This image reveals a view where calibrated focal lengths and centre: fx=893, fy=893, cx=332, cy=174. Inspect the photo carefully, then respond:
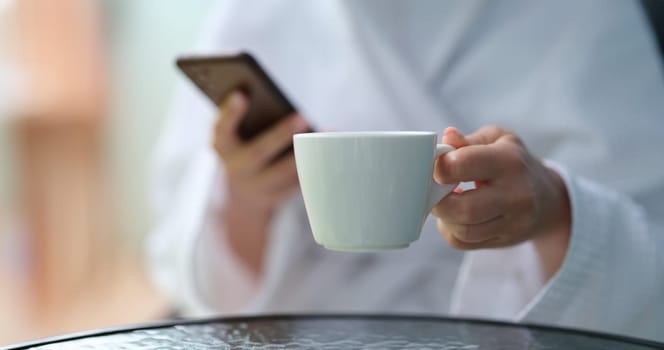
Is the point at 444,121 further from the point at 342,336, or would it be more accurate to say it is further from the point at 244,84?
the point at 342,336

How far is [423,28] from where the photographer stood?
2.93 feet

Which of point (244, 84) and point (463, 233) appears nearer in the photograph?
point (463, 233)

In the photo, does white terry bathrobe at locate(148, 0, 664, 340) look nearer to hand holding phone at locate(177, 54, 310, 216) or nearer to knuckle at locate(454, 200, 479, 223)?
hand holding phone at locate(177, 54, 310, 216)

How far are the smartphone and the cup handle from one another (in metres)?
0.30

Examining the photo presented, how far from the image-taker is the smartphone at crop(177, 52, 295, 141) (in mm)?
766

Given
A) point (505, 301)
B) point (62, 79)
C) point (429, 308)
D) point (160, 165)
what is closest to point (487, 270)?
point (505, 301)

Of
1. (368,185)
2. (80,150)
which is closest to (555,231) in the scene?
(368,185)

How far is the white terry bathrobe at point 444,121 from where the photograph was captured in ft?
2.39

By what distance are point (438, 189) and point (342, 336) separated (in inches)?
4.2

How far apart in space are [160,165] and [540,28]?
0.49 m

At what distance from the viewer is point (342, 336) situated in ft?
1.73

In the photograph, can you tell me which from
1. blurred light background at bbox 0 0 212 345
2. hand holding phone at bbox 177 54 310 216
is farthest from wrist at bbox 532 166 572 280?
blurred light background at bbox 0 0 212 345

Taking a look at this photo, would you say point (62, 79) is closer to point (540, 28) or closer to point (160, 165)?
point (160, 165)

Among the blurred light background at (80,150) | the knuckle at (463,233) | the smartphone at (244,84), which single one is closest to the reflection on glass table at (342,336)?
the knuckle at (463,233)
